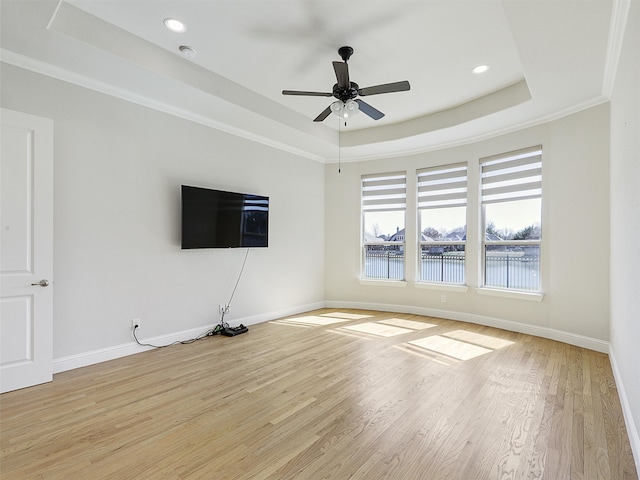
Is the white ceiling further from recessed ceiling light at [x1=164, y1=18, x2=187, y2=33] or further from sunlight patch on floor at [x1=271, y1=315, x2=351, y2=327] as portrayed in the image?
sunlight patch on floor at [x1=271, y1=315, x2=351, y2=327]

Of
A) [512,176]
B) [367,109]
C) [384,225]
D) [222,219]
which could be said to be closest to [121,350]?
[222,219]

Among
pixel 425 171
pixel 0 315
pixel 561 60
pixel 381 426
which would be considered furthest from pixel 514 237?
pixel 0 315

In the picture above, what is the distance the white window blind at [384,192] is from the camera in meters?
5.73

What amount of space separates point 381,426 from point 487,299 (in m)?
3.37

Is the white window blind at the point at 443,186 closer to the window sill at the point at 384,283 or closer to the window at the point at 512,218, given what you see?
the window at the point at 512,218

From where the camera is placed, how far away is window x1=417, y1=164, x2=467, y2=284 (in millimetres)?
5152

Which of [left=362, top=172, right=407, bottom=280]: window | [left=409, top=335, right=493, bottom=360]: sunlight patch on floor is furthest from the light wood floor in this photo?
[left=362, top=172, right=407, bottom=280]: window

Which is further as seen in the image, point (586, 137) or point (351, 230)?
point (351, 230)

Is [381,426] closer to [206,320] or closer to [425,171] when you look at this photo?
[206,320]

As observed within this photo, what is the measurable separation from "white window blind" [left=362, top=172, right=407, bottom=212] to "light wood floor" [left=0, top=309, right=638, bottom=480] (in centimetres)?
278

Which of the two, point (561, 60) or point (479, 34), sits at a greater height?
point (479, 34)

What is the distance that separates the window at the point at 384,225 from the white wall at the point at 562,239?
10.7 inches

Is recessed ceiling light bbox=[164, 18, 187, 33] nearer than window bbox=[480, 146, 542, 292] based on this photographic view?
Yes

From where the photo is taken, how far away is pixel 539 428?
220 centimetres
